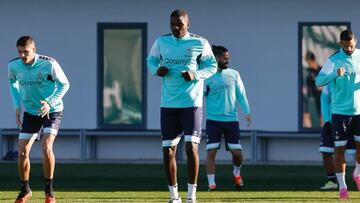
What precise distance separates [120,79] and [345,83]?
1099 cm

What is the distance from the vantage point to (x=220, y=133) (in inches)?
763

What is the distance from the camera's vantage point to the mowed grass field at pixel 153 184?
17109mm

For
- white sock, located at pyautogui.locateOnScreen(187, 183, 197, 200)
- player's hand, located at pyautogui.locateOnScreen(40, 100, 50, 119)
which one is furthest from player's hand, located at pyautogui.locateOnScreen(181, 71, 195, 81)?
player's hand, located at pyautogui.locateOnScreen(40, 100, 50, 119)

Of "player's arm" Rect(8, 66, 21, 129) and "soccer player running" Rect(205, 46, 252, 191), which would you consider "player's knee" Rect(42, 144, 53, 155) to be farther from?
"soccer player running" Rect(205, 46, 252, 191)

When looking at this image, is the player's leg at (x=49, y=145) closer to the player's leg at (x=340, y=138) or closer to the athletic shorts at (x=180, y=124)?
the athletic shorts at (x=180, y=124)

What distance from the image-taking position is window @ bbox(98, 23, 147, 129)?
27172 mm

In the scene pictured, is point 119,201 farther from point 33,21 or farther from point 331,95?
point 33,21

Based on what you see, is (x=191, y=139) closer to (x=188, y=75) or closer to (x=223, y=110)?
(x=188, y=75)

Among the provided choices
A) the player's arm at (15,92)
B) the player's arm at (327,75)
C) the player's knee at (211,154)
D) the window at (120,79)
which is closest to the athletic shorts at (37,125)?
the player's arm at (15,92)

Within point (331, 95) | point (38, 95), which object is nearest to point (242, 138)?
point (331, 95)

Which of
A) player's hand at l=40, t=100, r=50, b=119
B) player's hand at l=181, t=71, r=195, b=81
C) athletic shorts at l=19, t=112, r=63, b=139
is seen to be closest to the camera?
player's hand at l=181, t=71, r=195, b=81

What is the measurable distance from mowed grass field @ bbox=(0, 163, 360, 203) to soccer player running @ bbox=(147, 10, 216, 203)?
1685 mm

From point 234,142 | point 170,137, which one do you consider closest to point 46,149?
point 170,137

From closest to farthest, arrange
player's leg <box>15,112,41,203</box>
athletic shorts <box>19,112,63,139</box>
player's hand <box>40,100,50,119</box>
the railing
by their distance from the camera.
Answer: player's hand <box>40,100,50,119</box> → athletic shorts <box>19,112,63,139</box> → player's leg <box>15,112,41,203</box> → the railing
